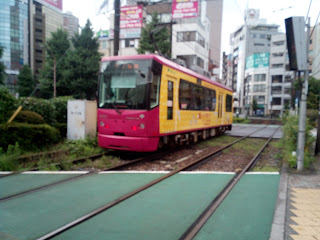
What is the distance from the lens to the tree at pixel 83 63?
24.4 metres

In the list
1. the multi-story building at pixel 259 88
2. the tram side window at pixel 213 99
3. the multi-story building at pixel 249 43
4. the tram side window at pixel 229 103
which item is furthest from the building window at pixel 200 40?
the multi-story building at pixel 249 43

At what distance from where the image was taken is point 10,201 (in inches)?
170

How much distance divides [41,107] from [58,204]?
7.17 meters

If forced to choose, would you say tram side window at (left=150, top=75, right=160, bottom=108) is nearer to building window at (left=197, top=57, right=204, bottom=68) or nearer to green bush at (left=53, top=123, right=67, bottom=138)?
green bush at (left=53, top=123, right=67, bottom=138)

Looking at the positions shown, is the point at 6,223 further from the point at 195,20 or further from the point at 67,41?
the point at 195,20

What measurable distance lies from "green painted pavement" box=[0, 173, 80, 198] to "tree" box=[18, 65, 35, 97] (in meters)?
29.7

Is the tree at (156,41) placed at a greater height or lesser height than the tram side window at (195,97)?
greater

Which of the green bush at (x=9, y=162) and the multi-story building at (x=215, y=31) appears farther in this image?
the multi-story building at (x=215, y=31)

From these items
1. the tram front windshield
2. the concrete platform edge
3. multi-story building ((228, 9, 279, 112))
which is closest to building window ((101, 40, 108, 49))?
multi-story building ((228, 9, 279, 112))

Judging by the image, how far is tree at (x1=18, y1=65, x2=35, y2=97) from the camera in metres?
32.2

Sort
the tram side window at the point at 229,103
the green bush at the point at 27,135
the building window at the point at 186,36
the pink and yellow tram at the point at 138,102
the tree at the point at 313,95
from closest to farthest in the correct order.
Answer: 1. the pink and yellow tram at the point at 138,102
2. the green bush at the point at 27,135
3. the tram side window at the point at 229,103
4. the tree at the point at 313,95
5. the building window at the point at 186,36

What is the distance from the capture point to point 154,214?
3910 millimetres

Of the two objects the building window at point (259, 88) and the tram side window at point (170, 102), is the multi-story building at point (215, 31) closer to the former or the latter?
the building window at point (259, 88)

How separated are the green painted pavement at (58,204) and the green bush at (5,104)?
182 inches
